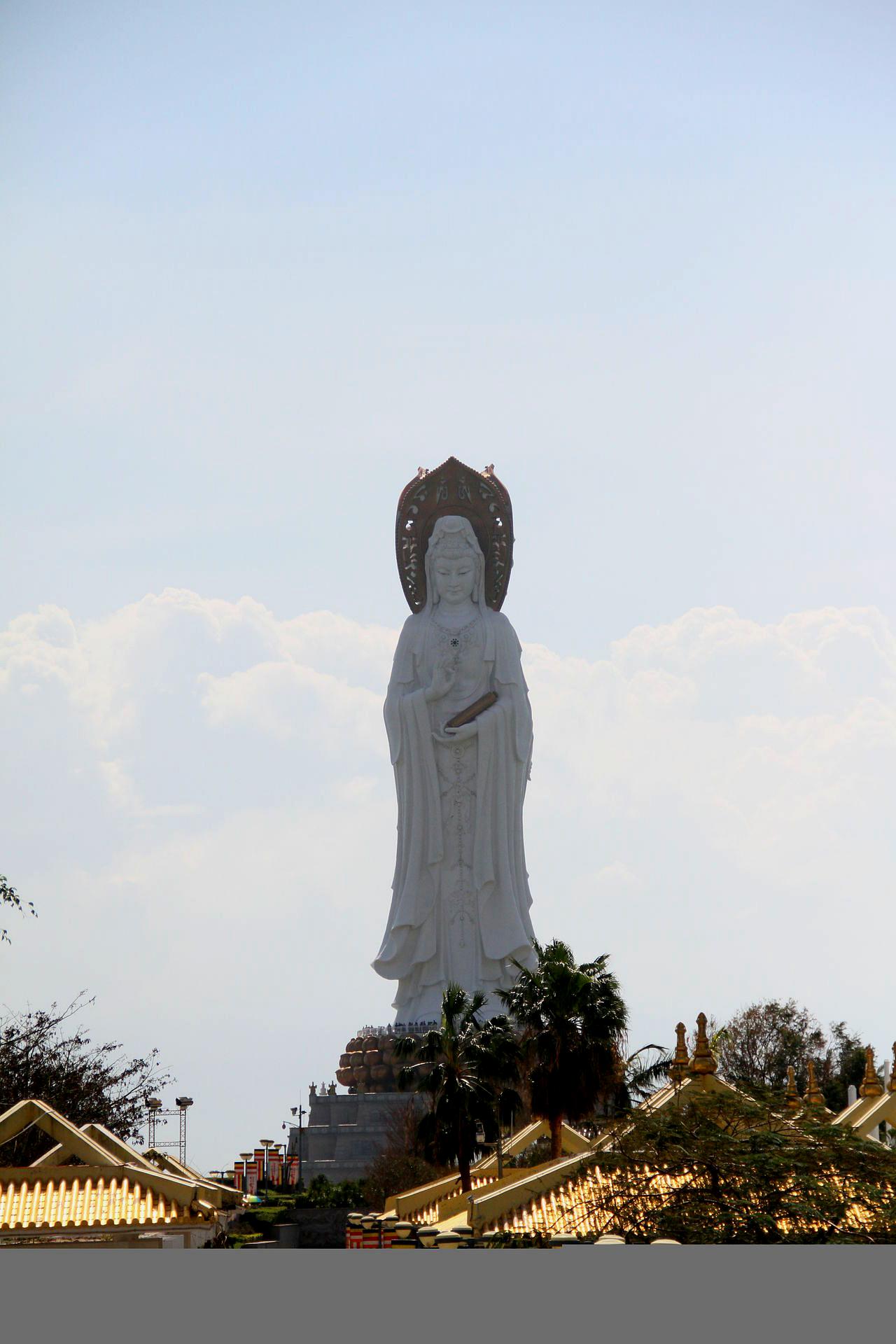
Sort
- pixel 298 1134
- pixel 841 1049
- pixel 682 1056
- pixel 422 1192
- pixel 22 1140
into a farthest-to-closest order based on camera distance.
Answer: pixel 841 1049, pixel 298 1134, pixel 422 1192, pixel 22 1140, pixel 682 1056

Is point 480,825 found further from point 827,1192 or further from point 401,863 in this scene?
point 827,1192

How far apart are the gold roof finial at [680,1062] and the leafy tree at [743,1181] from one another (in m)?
0.89

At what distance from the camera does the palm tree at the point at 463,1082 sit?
23938 millimetres

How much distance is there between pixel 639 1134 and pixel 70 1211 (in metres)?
4.81

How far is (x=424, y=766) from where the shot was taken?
44.0 m

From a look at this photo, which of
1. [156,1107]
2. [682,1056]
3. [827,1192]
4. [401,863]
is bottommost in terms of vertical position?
[827,1192]

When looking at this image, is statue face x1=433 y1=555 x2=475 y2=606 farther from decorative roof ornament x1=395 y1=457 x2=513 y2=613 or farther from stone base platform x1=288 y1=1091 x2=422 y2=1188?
stone base platform x1=288 y1=1091 x2=422 y2=1188

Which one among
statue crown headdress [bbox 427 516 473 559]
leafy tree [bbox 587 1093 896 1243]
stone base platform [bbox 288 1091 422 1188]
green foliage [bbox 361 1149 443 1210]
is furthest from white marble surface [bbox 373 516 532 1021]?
leafy tree [bbox 587 1093 896 1243]

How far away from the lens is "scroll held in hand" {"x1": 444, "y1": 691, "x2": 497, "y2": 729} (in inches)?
1736

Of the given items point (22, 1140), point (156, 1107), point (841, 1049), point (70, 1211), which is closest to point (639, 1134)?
point (70, 1211)

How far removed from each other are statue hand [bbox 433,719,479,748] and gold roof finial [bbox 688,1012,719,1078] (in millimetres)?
28531

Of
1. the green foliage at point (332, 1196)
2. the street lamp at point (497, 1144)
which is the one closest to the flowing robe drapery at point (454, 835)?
the green foliage at point (332, 1196)

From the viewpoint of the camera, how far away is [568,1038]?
2267 centimetres

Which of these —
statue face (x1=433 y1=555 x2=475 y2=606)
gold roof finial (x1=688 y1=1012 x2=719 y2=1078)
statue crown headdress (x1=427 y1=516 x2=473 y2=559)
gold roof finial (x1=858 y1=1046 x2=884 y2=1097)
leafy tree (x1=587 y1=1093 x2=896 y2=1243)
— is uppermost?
statue crown headdress (x1=427 y1=516 x2=473 y2=559)
